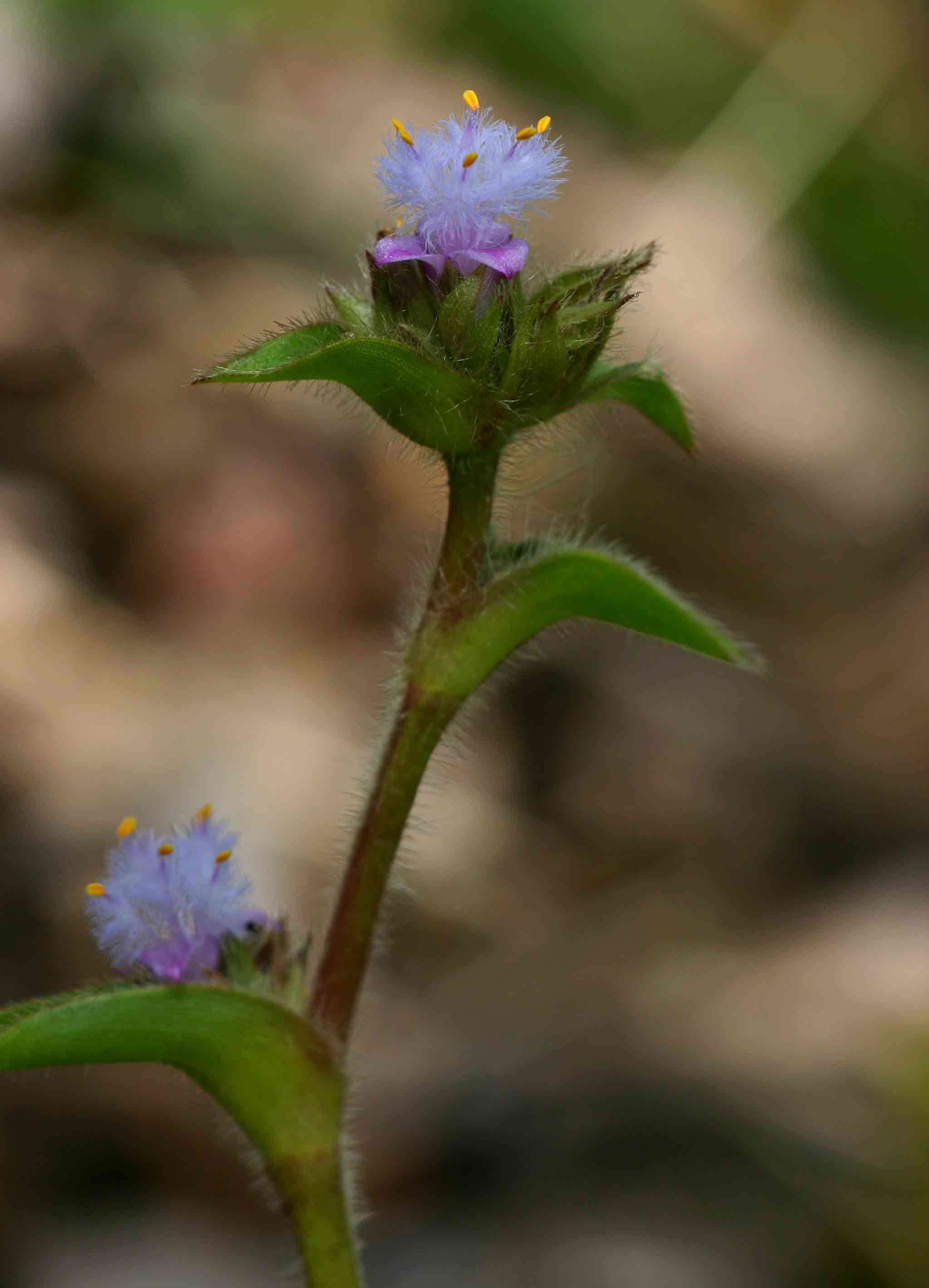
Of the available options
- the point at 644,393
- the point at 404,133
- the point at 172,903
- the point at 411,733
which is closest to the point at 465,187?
the point at 404,133

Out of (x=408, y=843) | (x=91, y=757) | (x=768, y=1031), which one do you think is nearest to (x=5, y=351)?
(x=91, y=757)

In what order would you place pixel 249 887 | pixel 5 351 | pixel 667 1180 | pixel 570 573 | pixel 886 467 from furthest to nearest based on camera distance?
pixel 886 467 < pixel 5 351 < pixel 667 1180 < pixel 249 887 < pixel 570 573

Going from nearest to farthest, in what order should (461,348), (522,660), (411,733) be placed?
(461,348) < (411,733) < (522,660)

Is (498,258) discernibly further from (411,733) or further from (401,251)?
(411,733)

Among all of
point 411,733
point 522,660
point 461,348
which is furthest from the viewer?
point 522,660

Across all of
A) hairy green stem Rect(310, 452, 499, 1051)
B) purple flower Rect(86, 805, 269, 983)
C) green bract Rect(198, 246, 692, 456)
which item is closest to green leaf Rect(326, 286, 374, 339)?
green bract Rect(198, 246, 692, 456)

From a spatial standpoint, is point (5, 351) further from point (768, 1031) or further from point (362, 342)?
point (362, 342)
